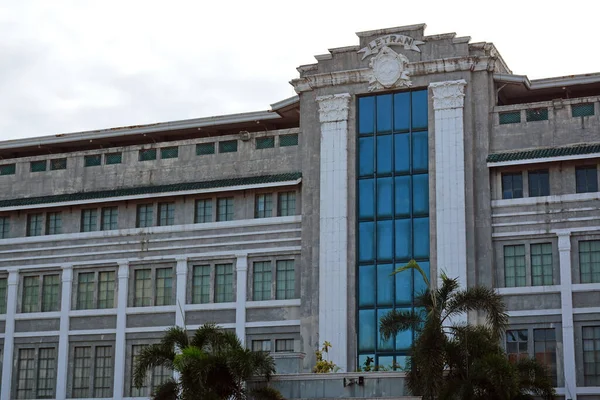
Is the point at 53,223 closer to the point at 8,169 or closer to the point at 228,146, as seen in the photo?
the point at 8,169

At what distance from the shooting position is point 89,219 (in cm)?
5244

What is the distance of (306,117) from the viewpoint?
4897cm

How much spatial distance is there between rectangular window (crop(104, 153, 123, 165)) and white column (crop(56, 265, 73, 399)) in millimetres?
4810

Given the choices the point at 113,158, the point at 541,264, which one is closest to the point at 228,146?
the point at 113,158

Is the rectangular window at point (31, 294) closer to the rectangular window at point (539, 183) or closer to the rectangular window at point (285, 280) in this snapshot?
the rectangular window at point (285, 280)

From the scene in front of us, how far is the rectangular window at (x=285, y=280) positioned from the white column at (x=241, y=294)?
1320 mm

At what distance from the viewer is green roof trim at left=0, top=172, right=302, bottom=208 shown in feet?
160

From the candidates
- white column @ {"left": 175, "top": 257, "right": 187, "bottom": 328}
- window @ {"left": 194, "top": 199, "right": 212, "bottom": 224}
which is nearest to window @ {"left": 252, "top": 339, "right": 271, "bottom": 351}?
white column @ {"left": 175, "top": 257, "right": 187, "bottom": 328}

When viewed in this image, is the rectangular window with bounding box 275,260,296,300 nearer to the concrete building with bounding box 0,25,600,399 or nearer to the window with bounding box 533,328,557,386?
the concrete building with bounding box 0,25,600,399

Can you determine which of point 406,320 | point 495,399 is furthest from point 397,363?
point 495,399

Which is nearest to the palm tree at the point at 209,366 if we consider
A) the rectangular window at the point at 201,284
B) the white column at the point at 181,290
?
the white column at the point at 181,290

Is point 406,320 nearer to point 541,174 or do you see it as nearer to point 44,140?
point 541,174

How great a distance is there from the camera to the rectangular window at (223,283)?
49250 mm

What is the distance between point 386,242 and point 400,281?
1.66 metres
